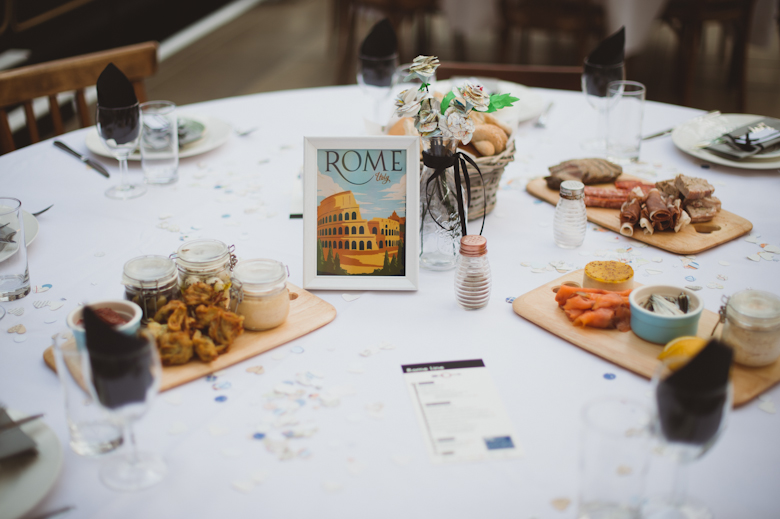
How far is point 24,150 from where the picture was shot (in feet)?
5.83

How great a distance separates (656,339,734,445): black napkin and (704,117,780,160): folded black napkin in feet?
3.76

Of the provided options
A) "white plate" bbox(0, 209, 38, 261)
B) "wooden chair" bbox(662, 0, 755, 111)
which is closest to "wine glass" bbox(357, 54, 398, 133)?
"white plate" bbox(0, 209, 38, 261)

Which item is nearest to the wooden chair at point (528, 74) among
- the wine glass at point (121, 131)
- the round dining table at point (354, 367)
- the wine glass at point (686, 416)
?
the round dining table at point (354, 367)

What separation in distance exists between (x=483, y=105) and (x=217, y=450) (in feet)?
2.33

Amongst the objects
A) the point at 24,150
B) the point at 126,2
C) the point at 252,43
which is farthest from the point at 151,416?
the point at 252,43

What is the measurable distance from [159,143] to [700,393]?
138 centimetres

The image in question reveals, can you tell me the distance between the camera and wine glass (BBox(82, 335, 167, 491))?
73cm

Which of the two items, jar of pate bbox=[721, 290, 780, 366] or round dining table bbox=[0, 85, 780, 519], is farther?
jar of pate bbox=[721, 290, 780, 366]

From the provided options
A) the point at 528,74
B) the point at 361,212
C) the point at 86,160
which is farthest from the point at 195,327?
the point at 528,74

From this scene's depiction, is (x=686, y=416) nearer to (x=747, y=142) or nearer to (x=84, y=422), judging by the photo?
(x=84, y=422)

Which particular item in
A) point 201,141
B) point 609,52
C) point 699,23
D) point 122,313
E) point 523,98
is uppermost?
point 699,23

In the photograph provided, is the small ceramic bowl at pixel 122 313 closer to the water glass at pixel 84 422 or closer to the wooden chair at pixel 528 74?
the water glass at pixel 84 422

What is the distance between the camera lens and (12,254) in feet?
3.82

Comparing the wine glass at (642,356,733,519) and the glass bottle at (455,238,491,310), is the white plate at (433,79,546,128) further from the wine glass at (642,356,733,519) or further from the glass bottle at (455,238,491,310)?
the wine glass at (642,356,733,519)
